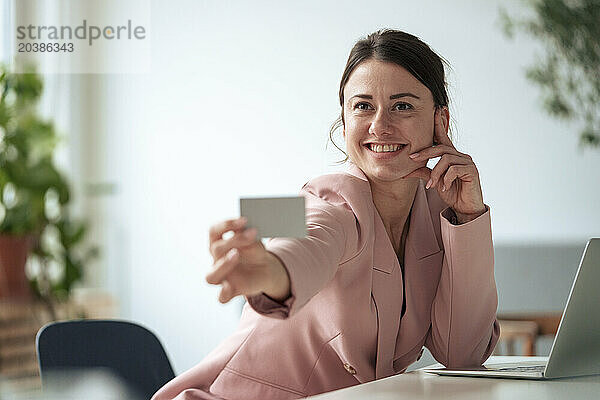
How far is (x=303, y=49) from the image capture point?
4160 millimetres

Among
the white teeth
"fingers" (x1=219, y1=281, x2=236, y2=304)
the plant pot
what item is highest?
the white teeth

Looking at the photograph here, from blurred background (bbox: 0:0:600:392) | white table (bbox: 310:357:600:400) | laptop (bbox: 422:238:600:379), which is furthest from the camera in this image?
blurred background (bbox: 0:0:600:392)

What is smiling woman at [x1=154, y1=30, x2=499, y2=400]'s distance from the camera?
1.33 metres

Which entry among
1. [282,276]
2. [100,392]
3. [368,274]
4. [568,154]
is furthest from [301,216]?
[568,154]

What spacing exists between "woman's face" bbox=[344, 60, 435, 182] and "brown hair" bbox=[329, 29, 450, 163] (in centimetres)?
1

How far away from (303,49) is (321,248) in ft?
10.2

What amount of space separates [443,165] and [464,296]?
228mm

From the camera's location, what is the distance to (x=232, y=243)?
0.97 metres

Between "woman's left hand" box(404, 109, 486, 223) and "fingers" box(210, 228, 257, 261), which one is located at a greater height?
"woman's left hand" box(404, 109, 486, 223)

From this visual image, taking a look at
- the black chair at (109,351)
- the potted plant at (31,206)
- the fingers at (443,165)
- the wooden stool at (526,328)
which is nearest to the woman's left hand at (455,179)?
the fingers at (443,165)

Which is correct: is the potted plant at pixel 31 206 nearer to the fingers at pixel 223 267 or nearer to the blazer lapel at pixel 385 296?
the blazer lapel at pixel 385 296

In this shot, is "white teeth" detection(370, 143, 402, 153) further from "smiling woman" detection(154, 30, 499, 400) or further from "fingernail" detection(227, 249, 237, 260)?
"fingernail" detection(227, 249, 237, 260)

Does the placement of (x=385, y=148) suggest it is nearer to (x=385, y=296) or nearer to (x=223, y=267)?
(x=385, y=296)

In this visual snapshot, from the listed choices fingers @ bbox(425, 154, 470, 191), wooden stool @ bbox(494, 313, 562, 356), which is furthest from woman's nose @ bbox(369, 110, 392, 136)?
wooden stool @ bbox(494, 313, 562, 356)
